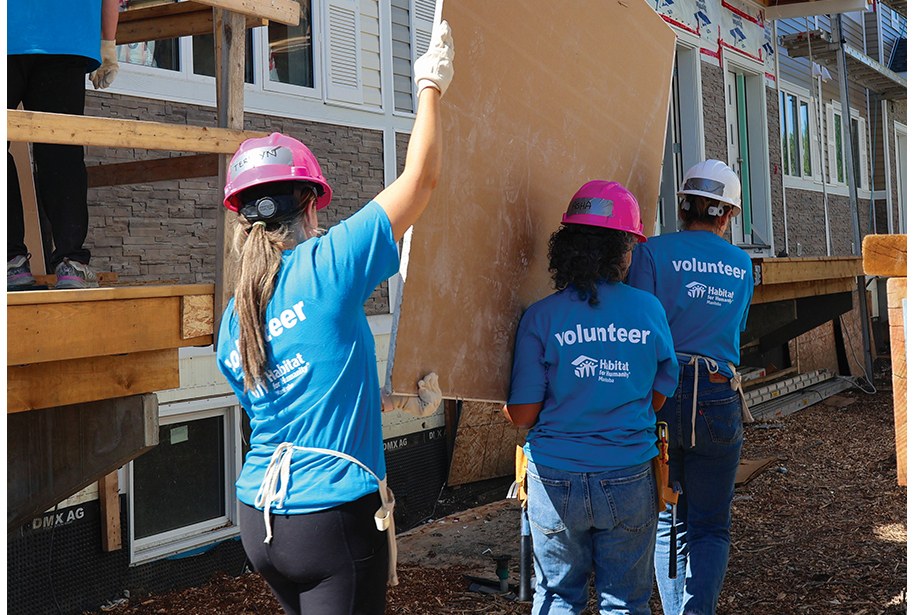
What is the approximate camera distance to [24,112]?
8.20 feet

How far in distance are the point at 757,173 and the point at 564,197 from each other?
10.4m

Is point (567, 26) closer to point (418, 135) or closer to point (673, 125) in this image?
point (418, 135)

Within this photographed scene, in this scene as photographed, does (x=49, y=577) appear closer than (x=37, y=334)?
No

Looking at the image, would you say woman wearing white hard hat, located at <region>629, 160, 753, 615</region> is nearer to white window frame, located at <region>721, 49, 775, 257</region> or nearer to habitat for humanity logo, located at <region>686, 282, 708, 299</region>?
habitat for humanity logo, located at <region>686, 282, 708, 299</region>

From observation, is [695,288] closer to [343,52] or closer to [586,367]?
[586,367]

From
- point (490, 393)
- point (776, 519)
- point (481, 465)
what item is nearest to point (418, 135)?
point (490, 393)

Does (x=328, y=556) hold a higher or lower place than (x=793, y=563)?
higher

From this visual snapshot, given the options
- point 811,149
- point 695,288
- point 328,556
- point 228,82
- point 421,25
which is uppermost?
point 811,149

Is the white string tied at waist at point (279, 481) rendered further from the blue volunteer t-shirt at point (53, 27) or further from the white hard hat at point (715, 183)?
the white hard hat at point (715, 183)

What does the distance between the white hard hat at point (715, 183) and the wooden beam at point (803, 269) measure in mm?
4589

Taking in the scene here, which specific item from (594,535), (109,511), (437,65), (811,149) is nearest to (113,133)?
(437,65)

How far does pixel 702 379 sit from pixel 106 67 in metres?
2.59

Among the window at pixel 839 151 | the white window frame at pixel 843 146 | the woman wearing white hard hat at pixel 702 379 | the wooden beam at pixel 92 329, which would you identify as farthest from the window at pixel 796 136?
the wooden beam at pixel 92 329

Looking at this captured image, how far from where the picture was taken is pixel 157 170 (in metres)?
3.63
